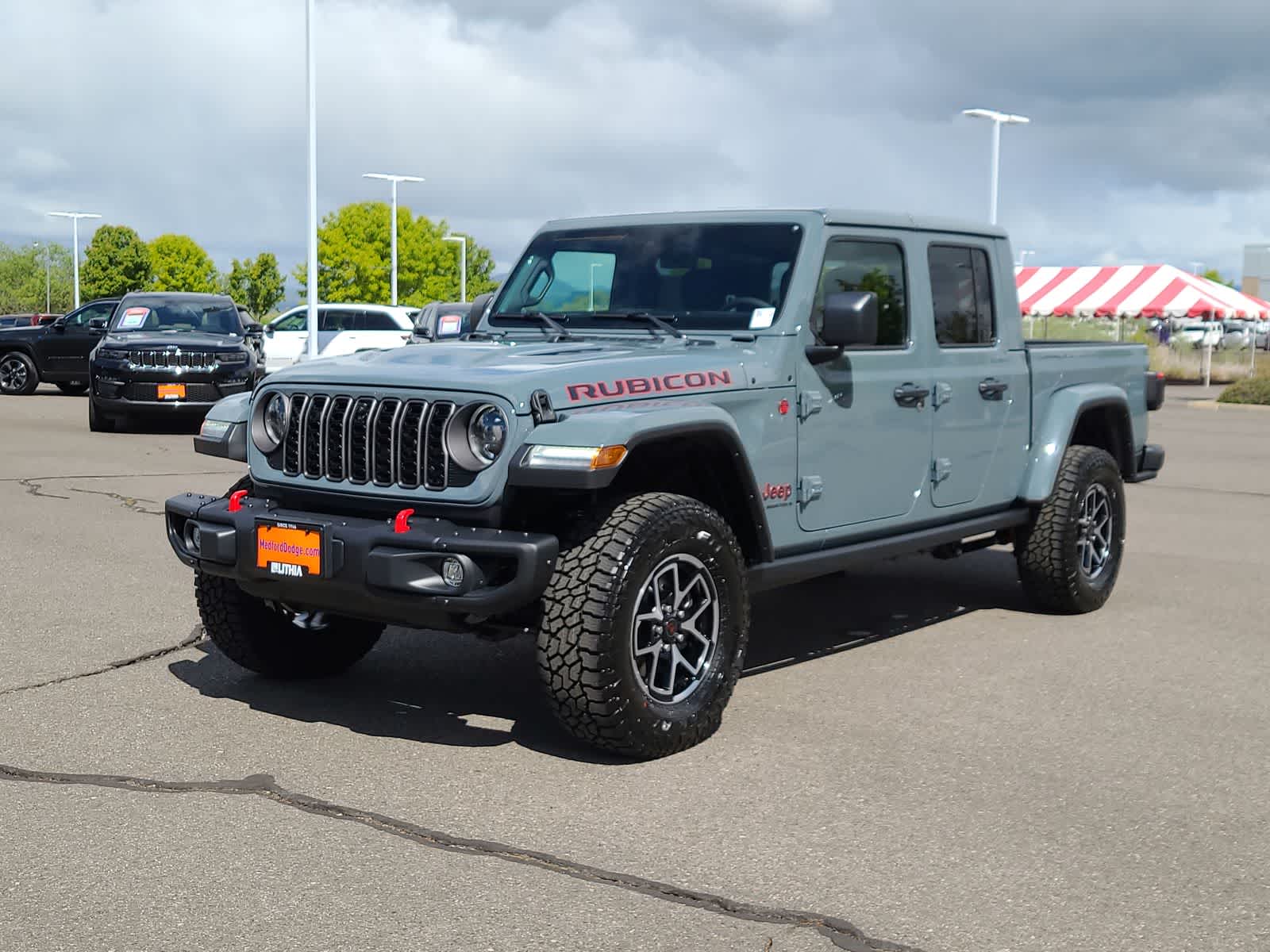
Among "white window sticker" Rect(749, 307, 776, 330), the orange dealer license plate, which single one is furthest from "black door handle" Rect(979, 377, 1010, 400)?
the orange dealer license plate

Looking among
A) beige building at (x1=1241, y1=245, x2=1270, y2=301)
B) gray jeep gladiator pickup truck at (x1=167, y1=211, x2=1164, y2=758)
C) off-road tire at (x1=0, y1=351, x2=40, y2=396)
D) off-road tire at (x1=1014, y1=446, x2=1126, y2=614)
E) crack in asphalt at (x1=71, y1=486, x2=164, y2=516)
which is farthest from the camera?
beige building at (x1=1241, y1=245, x2=1270, y2=301)

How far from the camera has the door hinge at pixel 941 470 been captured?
6634 mm

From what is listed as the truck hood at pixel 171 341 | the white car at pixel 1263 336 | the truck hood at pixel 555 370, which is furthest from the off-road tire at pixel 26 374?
the white car at pixel 1263 336

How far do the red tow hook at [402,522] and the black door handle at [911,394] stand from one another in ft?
7.55

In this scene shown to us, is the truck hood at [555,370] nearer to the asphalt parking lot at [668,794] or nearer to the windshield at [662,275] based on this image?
the windshield at [662,275]

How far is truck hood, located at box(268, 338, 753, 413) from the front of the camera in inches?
200

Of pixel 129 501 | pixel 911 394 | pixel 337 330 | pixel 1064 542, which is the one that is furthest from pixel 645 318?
pixel 337 330

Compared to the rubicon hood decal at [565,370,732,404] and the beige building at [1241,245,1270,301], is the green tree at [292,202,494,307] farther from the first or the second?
the rubicon hood decal at [565,370,732,404]

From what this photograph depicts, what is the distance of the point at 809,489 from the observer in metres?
5.88

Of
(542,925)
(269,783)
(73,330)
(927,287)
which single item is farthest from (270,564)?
(73,330)

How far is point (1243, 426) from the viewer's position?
2230cm

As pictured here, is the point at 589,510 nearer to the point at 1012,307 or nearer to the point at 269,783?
the point at 269,783

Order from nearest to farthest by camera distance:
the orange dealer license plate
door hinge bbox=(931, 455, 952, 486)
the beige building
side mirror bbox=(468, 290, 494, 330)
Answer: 1. the orange dealer license plate
2. door hinge bbox=(931, 455, 952, 486)
3. side mirror bbox=(468, 290, 494, 330)
4. the beige building

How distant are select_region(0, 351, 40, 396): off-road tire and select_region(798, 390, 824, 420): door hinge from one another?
77.0 feet
